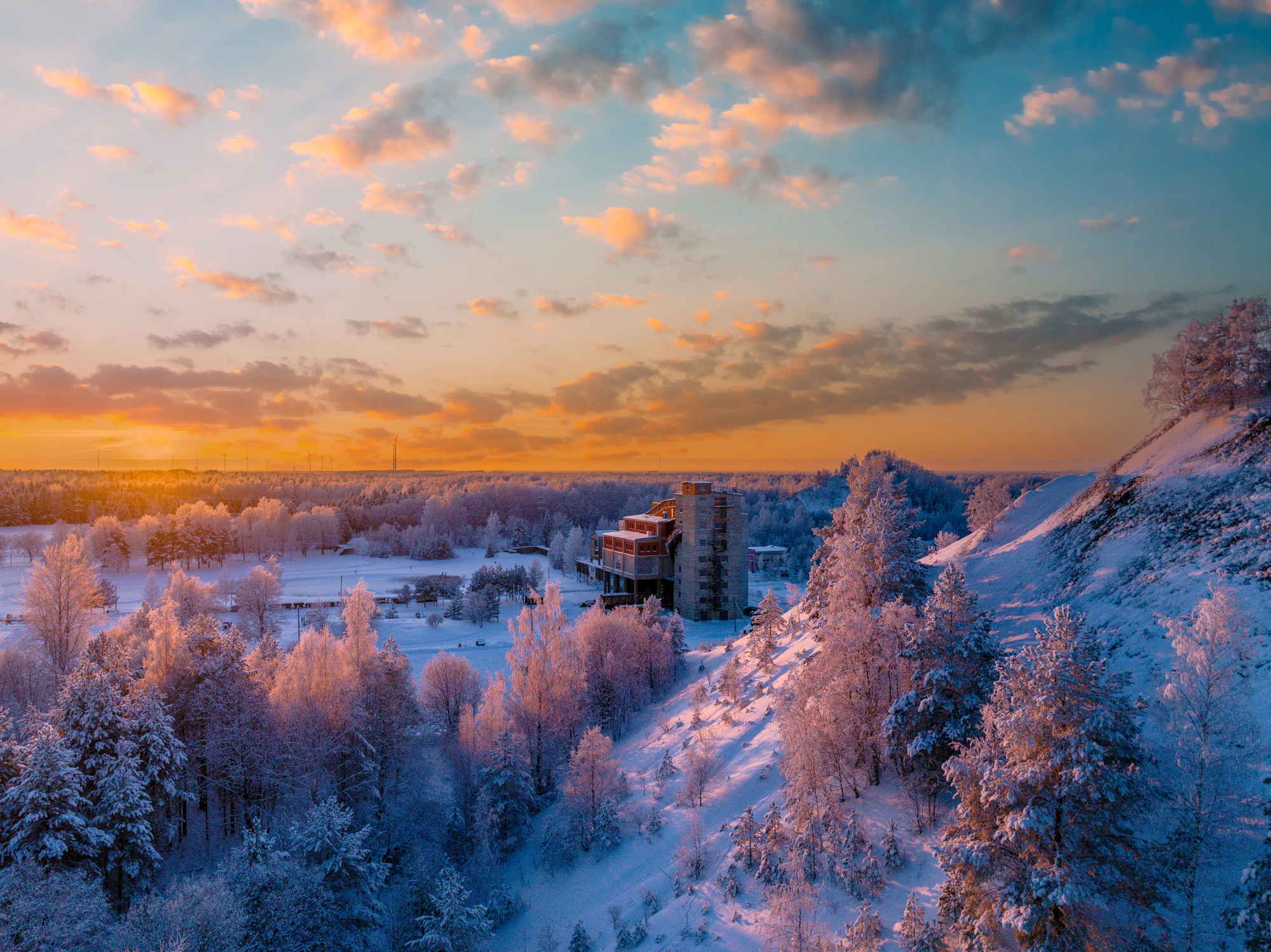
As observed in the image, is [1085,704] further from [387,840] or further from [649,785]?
[387,840]

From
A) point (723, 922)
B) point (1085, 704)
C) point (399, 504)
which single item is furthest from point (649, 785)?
point (399, 504)

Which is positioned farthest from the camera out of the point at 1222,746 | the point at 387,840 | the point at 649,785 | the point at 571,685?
the point at 571,685

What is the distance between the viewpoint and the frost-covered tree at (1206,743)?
16.4 m

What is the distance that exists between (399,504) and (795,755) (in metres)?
169

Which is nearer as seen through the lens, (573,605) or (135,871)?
(135,871)

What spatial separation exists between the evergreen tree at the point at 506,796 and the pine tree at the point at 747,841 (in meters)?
13.5

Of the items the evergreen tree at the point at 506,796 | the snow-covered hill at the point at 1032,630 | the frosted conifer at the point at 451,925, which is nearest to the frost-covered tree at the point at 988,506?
the snow-covered hill at the point at 1032,630

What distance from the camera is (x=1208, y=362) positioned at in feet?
111

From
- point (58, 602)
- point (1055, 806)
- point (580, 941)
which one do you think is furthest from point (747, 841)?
point (58, 602)

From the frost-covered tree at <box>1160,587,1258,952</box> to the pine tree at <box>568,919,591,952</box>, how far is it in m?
19.4

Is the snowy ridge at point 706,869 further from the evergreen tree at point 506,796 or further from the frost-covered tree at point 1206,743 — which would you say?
the frost-covered tree at point 1206,743

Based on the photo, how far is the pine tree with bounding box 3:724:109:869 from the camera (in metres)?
23.5

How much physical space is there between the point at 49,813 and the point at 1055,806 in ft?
111

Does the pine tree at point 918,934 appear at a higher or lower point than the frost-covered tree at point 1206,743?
lower
